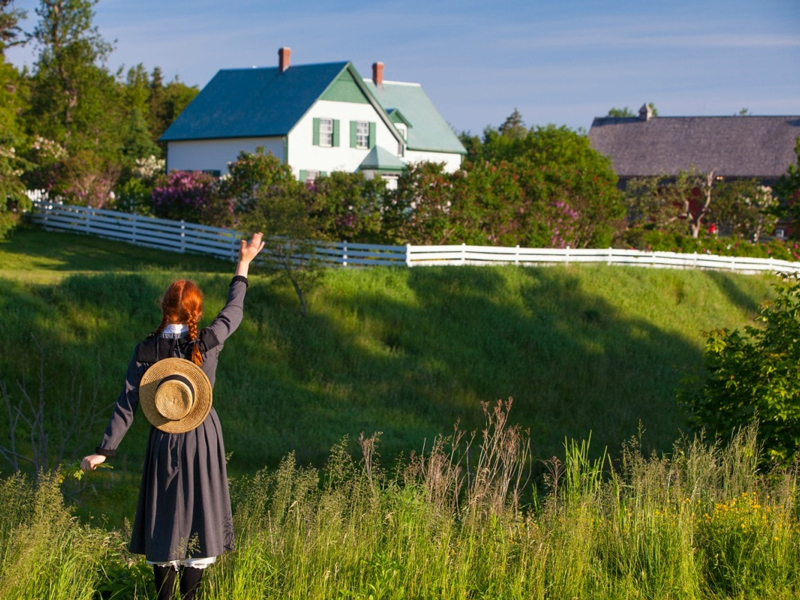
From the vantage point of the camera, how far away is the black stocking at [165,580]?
443 centimetres

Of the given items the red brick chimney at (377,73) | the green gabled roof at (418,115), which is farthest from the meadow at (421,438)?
the red brick chimney at (377,73)

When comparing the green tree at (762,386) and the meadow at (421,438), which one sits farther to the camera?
the green tree at (762,386)

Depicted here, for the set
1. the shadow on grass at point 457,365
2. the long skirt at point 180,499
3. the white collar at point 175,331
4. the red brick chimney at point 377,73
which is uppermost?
the red brick chimney at point 377,73

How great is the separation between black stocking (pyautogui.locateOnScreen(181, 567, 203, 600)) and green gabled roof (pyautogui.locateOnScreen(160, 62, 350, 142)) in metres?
31.6

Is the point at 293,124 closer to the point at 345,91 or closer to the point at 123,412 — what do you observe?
the point at 345,91

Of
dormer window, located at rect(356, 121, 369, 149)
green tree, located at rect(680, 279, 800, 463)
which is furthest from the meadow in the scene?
dormer window, located at rect(356, 121, 369, 149)

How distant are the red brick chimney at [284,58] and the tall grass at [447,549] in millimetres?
35636

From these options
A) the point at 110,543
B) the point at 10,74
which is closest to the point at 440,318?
the point at 110,543

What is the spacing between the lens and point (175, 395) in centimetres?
436

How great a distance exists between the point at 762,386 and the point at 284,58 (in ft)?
112

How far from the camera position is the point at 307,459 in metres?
14.4

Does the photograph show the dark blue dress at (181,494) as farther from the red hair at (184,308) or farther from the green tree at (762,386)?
the green tree at (762,386)

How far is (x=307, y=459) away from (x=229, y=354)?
3.90 m

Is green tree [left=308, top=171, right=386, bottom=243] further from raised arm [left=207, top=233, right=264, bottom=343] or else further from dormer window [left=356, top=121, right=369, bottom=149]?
raised arm [left=207, top=233, right=264, bottom=343]
